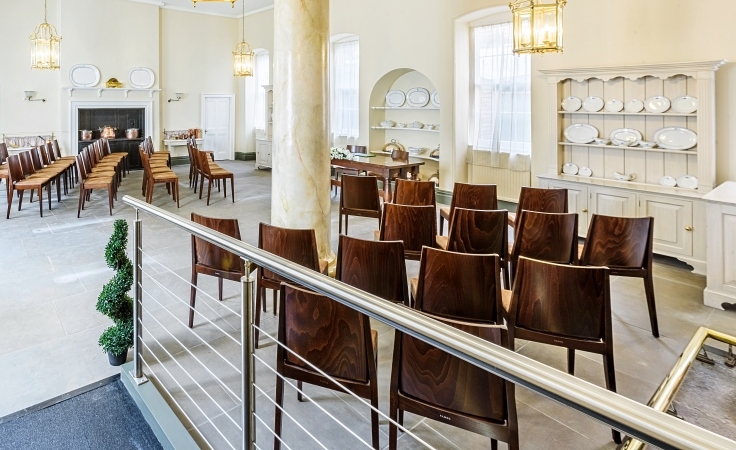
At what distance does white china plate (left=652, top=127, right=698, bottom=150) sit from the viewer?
472cm

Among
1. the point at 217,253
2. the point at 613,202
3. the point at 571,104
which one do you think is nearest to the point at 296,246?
the point at 217,253

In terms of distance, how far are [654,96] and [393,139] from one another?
4755 mm

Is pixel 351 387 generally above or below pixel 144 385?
above

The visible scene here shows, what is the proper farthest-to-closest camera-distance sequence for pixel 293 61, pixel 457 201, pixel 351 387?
pixel 457 201
pixel 293 61
pixel 351 387

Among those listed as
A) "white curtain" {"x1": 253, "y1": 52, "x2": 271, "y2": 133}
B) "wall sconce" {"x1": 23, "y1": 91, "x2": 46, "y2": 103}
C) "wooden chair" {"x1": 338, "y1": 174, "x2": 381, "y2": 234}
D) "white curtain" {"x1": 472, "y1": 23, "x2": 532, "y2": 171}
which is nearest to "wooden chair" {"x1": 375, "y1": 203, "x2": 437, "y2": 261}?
"wooden chair" {"x1": 338, "y1": 174, "x2": 381, "y2": 234}

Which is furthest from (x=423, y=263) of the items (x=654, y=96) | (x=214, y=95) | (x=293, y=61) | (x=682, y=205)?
(x=214, y=95)

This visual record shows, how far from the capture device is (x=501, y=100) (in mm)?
6918

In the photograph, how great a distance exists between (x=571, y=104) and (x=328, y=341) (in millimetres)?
4919

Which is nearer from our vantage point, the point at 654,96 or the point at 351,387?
the point at 351,387

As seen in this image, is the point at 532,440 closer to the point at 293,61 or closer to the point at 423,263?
the point at 423,263

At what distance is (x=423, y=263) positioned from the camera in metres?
2.33

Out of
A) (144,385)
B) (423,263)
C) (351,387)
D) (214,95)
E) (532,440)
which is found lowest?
(532,440)

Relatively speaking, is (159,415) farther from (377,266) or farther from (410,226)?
(410,226)

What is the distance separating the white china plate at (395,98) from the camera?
28.0 ft
